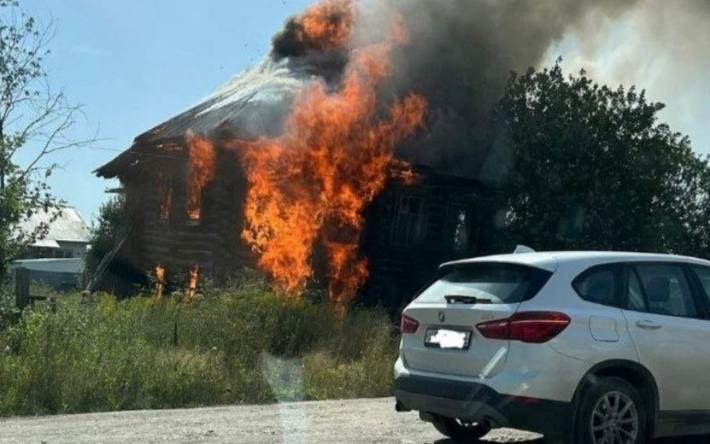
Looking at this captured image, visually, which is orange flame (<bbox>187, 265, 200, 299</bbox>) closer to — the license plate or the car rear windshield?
the car rear windshield

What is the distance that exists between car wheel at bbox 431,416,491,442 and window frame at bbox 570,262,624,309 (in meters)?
1.77

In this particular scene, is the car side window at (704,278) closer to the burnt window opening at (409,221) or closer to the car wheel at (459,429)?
the car wheel at (459,429)

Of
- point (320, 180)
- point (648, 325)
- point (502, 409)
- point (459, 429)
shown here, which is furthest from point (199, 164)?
point (502, 409)

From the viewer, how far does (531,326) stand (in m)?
6.53

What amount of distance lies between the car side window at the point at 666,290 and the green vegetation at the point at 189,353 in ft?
16.3

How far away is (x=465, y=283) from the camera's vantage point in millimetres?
7285

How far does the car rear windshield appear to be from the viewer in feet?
22.2

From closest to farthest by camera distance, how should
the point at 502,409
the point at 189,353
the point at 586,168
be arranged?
the point at 502,409 < the point at 189,353 < the point at 586,168

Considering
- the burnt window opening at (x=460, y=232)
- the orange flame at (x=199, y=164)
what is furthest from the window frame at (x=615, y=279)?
the burnt window opening at (x=460, y=232)

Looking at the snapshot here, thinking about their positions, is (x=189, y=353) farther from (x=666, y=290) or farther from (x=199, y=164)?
(x=199, y=164)

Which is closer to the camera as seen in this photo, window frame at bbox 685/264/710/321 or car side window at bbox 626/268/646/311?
car side window at bbox 626/268/646/311

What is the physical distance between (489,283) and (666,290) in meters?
1.59

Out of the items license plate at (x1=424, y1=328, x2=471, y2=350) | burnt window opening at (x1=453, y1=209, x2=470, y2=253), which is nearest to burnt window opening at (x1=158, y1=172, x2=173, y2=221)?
burnt window opening at (x1=453, y1=209, x2=470, y2=253)

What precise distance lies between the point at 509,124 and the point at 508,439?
11.6 metres
